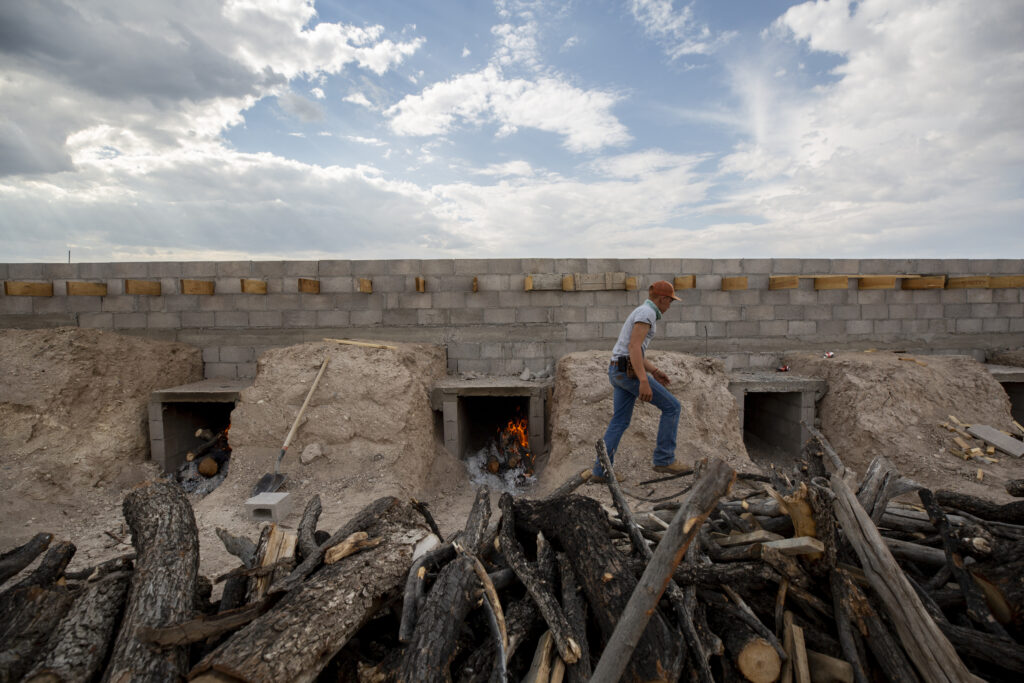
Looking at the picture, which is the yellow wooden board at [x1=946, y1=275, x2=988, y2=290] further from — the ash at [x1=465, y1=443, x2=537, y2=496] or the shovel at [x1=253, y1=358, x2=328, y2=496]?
the shovel at [x1=253, y1=358, x2=328, y2=496]

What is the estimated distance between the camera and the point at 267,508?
14.9ft

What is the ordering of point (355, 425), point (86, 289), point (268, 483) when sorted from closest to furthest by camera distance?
point (268, 483)
point (355, 425)
point (86, 289)

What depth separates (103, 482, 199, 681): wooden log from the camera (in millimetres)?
1977

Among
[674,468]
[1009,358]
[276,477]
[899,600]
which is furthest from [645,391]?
[1009,358]

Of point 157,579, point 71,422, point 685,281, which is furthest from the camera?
point 685,281

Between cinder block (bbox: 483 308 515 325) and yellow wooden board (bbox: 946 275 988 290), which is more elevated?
yellow wooden board (bbox: 946 275 988 290)

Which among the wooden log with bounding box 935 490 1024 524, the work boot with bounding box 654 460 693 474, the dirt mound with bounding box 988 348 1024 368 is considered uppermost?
the dirt mound with bounding box 988 348 1024 368

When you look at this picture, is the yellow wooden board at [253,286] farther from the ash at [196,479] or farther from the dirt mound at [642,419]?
the dirt mound at [642,419]

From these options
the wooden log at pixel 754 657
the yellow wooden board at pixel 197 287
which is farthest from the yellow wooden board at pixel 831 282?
the yellow wooden board at pixel 197 287

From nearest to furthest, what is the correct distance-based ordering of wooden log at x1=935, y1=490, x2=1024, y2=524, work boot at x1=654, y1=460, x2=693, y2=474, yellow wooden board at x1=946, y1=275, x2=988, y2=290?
wooden log at x1=935, y1=490, x2=1024, y2=524
work boot at x1=654, y1=460, x2=693, y2=474
yellow wooden board at x1=946, y1=275, x2=988, y2=290

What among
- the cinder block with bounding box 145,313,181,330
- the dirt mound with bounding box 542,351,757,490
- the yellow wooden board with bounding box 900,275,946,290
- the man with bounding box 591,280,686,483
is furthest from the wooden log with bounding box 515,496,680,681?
the yellow wooden board with bounding box 900,275,946,290

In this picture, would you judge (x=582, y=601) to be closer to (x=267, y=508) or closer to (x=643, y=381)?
(x=643, y=381)

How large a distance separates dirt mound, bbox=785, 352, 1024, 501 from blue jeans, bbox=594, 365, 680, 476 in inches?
115

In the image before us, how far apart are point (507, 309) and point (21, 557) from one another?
5.59m
